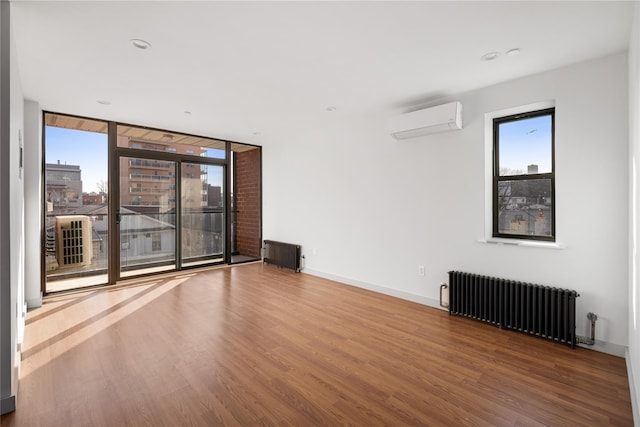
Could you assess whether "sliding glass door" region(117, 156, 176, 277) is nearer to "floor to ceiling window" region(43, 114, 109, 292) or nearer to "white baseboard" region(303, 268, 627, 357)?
"floor to ceiling window" region(43, 114, 109, 292)

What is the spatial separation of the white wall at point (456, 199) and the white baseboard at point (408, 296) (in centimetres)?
2

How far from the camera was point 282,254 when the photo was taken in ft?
20.0

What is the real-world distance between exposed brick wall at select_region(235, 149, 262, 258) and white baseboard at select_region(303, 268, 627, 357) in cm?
181

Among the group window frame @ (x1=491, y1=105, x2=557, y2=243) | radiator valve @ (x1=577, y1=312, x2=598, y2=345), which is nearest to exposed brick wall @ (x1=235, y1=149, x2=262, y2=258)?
window frame @ (x1=491, y1=105, x2=557, y2=243)

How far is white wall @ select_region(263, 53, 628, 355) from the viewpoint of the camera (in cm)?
269

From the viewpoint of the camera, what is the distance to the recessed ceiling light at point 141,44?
→ 245 centimetres

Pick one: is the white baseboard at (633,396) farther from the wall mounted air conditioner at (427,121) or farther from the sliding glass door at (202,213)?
the sliding glass door at (202,213)

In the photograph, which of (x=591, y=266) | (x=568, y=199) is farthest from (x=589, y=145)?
(x=591, y=266)

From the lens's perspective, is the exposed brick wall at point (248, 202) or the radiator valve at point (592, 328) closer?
the radiator valve at point (592, 328)

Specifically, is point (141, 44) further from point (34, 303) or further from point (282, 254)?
point (282, 254)

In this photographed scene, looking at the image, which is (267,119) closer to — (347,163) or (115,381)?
(347,163)

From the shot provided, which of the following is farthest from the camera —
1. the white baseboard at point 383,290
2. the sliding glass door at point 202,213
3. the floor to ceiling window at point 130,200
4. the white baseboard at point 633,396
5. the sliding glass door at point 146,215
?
the sliding glass door at point 202,213

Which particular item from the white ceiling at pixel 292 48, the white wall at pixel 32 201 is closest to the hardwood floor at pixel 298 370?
the white wall at pixel 32 201

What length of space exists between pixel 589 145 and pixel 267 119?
155 inches
